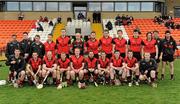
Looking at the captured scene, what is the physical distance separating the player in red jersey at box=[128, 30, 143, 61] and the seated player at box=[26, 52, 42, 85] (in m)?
3.16

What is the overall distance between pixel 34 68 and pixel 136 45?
353cm

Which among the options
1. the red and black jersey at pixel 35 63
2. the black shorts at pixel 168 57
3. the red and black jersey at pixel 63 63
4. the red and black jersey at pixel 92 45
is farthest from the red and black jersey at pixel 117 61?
the red and black jersey at pixel 35 63

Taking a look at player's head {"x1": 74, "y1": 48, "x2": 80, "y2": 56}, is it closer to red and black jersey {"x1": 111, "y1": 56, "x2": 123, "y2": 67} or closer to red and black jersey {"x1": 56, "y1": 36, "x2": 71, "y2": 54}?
red and black jersey {"x1": 111, "y1": 56, "x2": 123, "y2": 67}

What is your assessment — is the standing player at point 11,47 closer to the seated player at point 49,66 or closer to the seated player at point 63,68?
the seated player at point 49,66

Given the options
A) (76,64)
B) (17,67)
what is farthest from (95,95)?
(17,67)

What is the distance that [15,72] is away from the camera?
13883mm

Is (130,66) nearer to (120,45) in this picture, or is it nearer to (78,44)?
(120,45)

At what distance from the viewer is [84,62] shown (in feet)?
45.5

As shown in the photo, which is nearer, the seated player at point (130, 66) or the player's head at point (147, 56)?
the player's head at point (147, 56)

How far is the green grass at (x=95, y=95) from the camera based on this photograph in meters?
11.2

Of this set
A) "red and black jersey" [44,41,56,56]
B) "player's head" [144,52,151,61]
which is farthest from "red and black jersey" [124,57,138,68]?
"red and black jersey" [44,41,56,56]

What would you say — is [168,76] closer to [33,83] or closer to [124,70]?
[124,70]

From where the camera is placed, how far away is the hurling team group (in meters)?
13.7

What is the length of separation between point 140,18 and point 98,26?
4838 millimetres
